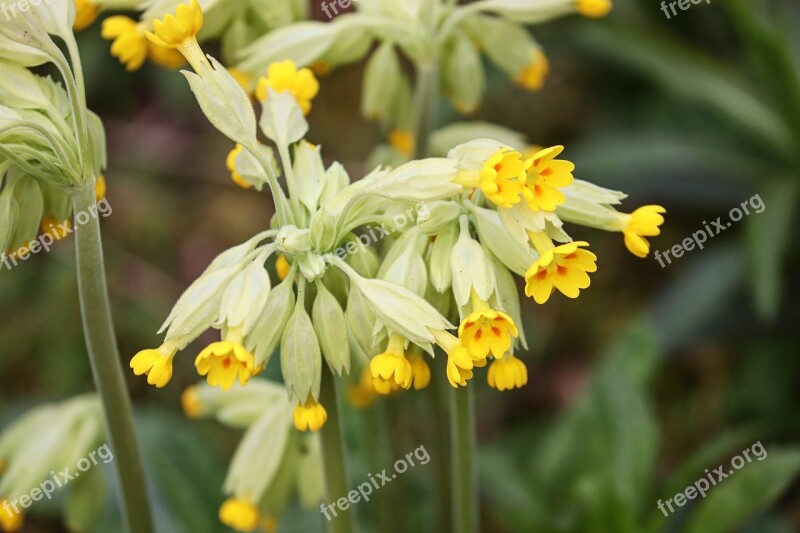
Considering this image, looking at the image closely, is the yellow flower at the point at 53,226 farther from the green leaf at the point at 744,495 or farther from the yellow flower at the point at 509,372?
the green leaf at the point at 744,495

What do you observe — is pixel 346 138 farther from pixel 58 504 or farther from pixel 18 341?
pixel 58 504

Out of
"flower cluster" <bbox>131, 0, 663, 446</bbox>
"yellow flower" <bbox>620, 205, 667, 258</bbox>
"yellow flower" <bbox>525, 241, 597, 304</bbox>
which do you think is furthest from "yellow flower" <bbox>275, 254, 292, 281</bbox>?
"yellow flower" <bbox>620, 205, 667, 258</bbox>

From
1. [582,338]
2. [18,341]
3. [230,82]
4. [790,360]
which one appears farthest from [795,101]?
[18,341]

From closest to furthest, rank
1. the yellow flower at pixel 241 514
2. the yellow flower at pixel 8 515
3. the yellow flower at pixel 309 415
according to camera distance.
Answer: the yellow flower at pixel 309 415
the yellow flower at pixel 241 514
the yellow flower at pixel 8 515

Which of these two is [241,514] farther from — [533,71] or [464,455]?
[533,71]

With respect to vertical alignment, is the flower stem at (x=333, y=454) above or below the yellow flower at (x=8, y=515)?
above

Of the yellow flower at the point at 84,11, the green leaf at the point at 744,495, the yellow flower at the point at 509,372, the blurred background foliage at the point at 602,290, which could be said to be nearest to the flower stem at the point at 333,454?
the yellow flower at the point at 509,372
